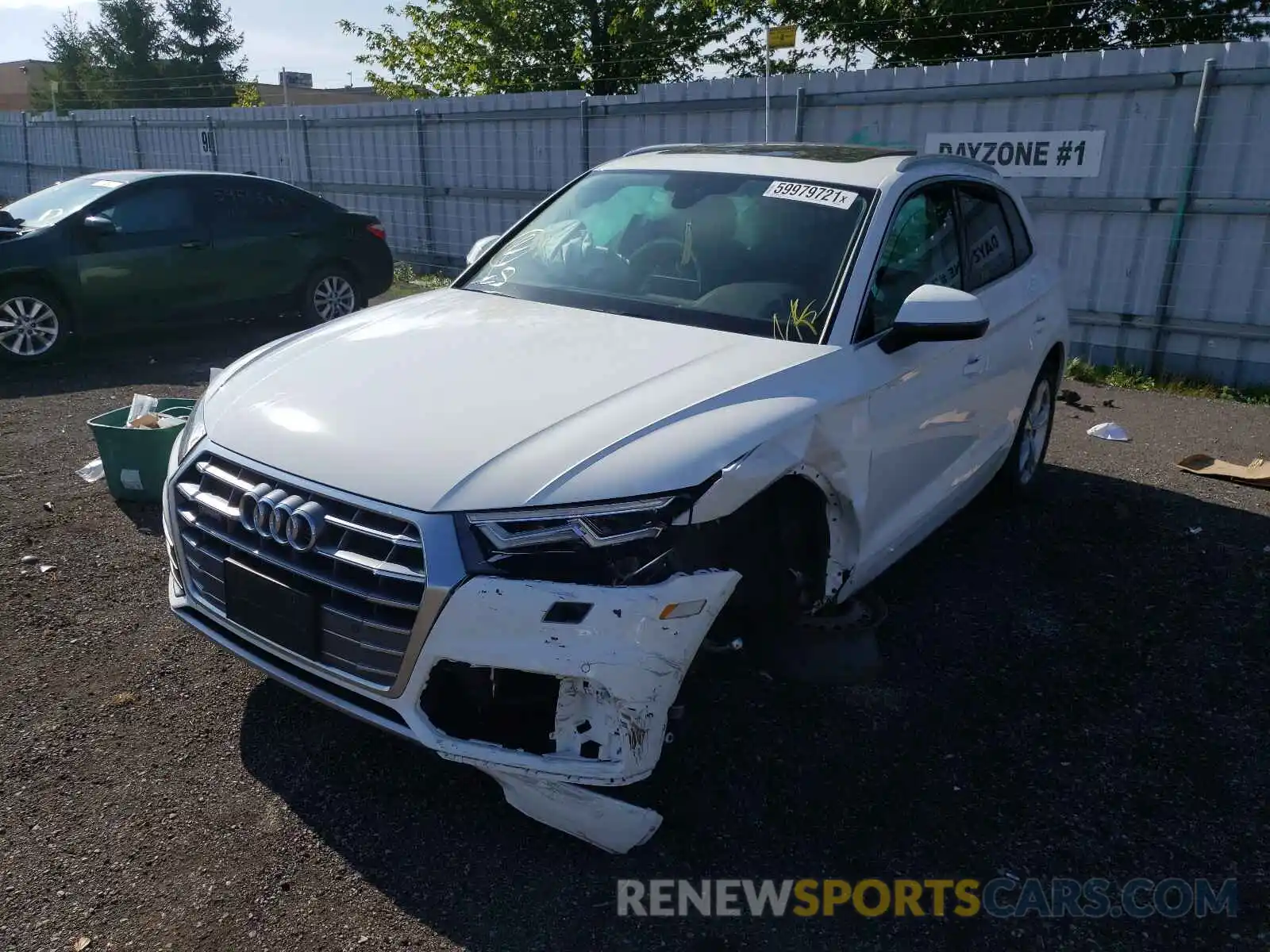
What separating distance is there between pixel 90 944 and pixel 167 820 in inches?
17.6

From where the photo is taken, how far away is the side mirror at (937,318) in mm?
3346

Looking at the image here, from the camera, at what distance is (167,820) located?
2.79 metres

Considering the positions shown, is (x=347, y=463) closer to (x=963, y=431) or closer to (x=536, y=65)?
(x=963, y=431)

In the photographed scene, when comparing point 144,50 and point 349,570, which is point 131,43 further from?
point 349,570

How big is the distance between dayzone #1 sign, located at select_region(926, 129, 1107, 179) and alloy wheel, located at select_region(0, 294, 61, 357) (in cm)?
755

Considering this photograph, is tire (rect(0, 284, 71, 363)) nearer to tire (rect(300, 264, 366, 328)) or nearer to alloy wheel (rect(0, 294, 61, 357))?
alloy wheel (rect(0, 294, 61, 357))

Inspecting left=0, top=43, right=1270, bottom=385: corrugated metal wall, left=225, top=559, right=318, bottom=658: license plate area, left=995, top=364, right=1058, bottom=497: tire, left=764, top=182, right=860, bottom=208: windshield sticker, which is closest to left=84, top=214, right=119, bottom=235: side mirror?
left=0, top=43, right=1270, bottom=385: corrugated metal wall

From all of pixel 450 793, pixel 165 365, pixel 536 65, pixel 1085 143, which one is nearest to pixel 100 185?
pixel 165 365

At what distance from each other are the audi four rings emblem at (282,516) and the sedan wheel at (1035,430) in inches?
153

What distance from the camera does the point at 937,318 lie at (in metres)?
3.34

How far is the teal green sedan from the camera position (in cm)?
809

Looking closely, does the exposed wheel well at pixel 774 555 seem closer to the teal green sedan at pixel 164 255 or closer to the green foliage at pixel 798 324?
the green foliage at pixel 798 324

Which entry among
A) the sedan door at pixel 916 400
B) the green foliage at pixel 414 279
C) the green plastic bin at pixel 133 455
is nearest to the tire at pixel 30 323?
the green plastic bin at pixel 133 455

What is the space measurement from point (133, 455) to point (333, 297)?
17.1 feet
